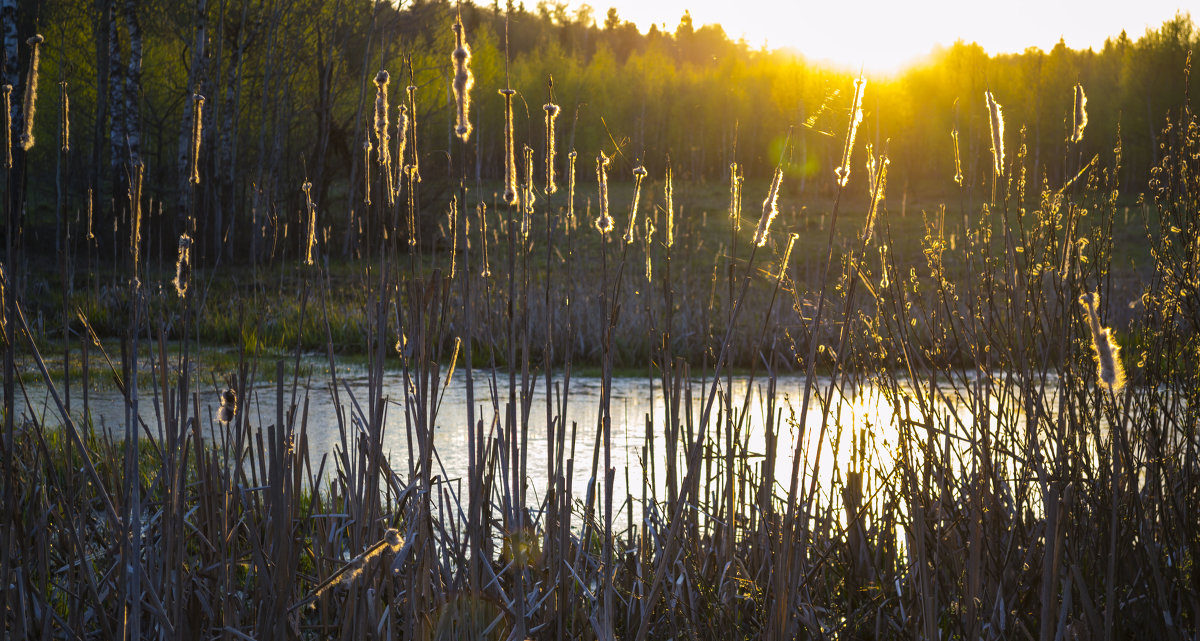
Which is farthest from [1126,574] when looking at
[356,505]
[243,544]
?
[243,544]

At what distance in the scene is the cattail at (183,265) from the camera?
1.77 meters

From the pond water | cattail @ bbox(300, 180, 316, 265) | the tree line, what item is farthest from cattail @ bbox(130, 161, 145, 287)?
the pond water

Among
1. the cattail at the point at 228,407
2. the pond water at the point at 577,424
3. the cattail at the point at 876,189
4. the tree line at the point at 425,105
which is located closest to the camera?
the cattail at the point at 876,189

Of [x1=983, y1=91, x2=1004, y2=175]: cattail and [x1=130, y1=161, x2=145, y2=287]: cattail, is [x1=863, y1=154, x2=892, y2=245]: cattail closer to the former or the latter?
[x1=983, y1=91, x2=1004, y2=175]: cattail

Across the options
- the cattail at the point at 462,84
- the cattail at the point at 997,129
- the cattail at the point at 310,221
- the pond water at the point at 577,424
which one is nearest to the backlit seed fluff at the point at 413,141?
the cattail at the point at 462,84

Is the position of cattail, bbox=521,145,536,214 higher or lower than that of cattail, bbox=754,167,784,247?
higher

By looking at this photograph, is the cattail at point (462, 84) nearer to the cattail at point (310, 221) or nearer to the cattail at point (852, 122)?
the cattail at point (852, 122)

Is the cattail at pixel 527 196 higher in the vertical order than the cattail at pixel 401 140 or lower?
lower

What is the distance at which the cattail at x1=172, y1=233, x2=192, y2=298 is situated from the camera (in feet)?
5.82

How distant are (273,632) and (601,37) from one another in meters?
60.0

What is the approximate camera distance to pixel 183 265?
185cm

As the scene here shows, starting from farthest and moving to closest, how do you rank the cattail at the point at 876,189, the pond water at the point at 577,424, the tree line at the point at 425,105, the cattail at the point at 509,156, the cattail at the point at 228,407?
the pond water at the point at 577,424 → the tree line at the point at 425,105 → the cattail at the point at 228,407 → the cattail at the point at 876,189 → the cattail at the point at 509,156

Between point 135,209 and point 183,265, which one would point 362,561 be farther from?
point 183,265

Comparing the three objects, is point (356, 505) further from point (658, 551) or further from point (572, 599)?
point (658, 551)
